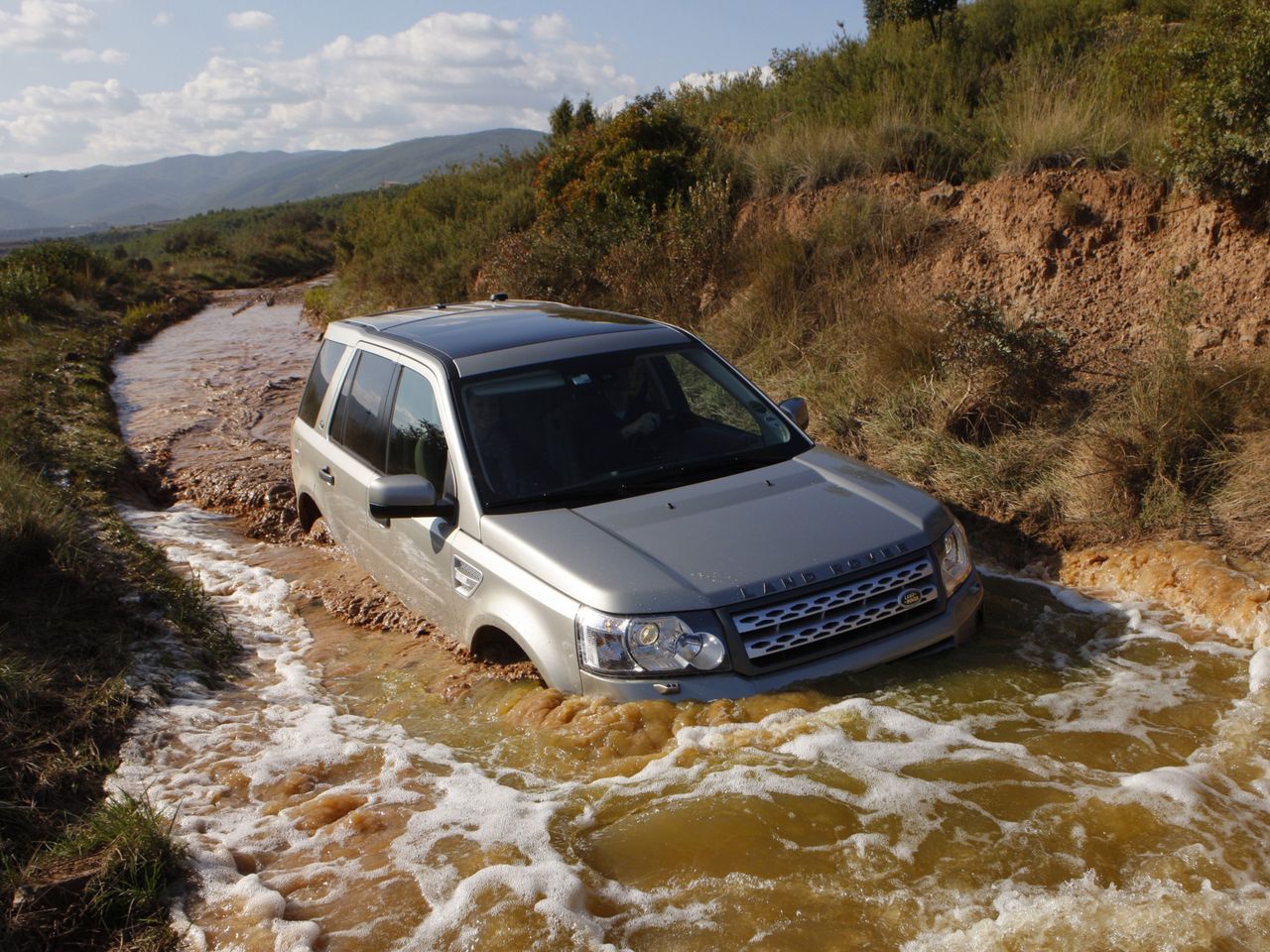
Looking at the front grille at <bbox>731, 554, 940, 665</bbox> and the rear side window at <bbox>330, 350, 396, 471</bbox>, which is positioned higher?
the rear side window at <bbox>330, 350, 396, 471</bbox>

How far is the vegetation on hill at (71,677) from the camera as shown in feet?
11.0

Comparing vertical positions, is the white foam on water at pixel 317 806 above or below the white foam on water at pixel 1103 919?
above

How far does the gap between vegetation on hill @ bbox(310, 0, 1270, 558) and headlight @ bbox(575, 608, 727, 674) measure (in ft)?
11.5

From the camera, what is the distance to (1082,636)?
17.0ft

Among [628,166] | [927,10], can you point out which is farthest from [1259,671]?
[927,10]

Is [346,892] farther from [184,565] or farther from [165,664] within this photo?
[184,565]

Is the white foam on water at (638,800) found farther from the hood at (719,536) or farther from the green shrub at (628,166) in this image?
the green shrub at (628,166)

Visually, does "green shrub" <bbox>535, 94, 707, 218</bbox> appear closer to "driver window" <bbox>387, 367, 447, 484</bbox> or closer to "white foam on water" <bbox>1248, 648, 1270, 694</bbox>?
"driver window" <bbox>387, 367, 447, 484</bbox>

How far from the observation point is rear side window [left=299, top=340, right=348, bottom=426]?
6469mm

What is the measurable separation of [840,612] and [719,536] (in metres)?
0.56

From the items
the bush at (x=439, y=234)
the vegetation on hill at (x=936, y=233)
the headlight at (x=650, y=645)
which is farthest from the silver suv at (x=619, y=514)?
the bush at (x=439, y=234)

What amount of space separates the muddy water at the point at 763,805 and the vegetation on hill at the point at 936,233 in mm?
1860

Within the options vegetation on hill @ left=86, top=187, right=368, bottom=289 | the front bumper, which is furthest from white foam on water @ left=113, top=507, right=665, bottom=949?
vegetation on hill @ left=86, top=187, right=368, bottom=289

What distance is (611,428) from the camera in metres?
5.08
